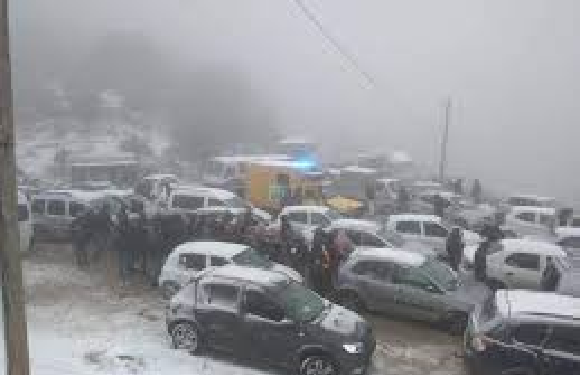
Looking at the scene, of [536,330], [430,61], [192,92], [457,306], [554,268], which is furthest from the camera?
[430,61]

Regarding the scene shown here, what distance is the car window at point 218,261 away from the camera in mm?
13930

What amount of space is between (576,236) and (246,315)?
11.7 meters

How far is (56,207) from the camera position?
19422 millimetres

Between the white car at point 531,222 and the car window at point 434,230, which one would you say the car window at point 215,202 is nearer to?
the car window at point 434,230

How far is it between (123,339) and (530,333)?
22.2ft

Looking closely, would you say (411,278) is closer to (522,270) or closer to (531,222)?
(522,270)

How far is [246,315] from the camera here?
37.5ft

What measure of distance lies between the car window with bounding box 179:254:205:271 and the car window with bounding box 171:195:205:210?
616cm

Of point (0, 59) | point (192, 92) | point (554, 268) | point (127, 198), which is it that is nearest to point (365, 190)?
point (127, 198)

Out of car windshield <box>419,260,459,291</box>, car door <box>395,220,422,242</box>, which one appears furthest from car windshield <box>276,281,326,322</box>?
car door <box>395,220,422,242</box>

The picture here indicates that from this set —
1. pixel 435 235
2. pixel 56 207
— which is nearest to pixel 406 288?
pixel 435 235

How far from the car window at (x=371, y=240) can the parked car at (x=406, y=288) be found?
9.76 feet

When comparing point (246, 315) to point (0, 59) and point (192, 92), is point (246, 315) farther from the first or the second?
point (192, 92)

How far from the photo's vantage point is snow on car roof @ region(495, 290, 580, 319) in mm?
10716
